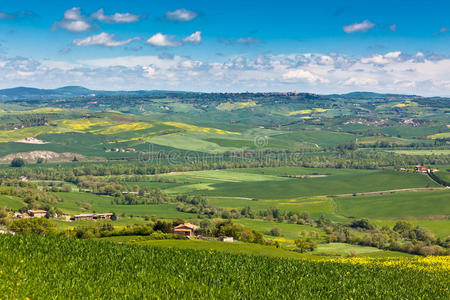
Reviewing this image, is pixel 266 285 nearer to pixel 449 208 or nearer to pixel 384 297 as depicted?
pixel 384 297

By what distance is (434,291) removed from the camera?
27.6 m

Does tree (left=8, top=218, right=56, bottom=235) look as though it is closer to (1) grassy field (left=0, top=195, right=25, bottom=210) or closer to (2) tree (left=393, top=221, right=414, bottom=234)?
(1) grassy field (left=0, top=195, right=25, bottom=210)

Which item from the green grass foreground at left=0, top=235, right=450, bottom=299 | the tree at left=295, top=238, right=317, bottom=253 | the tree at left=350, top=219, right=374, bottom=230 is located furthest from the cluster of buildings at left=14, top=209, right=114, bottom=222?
the green grass foreground at left=0, top=235, right=450, bottom=299

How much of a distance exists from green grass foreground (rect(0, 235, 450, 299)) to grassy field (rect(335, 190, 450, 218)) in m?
102

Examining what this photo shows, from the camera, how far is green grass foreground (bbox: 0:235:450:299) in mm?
21109

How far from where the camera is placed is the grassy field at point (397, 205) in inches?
5217

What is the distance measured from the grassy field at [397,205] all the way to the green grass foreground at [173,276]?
102 m

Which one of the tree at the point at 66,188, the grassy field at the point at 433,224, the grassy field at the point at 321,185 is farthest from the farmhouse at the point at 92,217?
the grassy field at the point at 433,224

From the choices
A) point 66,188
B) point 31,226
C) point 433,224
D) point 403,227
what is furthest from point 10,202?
point 433,224

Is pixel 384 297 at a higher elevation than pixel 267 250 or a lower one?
higher

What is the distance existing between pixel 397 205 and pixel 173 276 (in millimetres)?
128039

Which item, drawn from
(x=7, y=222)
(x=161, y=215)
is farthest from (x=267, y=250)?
(x=161, y=215)

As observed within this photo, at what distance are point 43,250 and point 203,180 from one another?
535ft

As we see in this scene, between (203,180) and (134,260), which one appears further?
(203,180)
